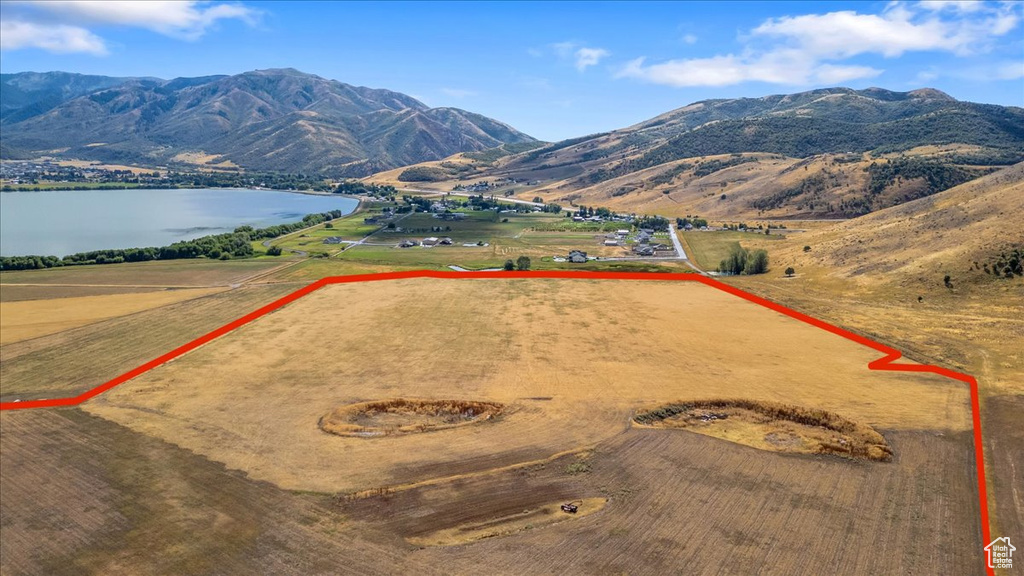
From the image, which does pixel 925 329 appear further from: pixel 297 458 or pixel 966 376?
pixel 297 458

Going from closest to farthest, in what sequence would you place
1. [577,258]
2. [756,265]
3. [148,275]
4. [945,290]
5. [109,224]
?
[945,290]
[148,275]
[756,265]
[577,258]
[109,224]

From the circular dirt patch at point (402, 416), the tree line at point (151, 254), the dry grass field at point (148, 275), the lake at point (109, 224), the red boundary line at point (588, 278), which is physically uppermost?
the lake at point (109, 224)

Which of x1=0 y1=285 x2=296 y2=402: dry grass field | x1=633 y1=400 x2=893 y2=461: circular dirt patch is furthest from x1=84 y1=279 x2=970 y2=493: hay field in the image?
x1=0 y1=285 x2=296 y2=402: dry grass field

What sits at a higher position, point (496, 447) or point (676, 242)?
point (676, 242)

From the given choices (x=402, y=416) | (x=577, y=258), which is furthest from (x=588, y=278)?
(x=402, y=416)

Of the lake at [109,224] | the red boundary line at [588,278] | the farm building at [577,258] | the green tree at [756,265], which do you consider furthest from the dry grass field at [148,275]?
the green tree at [756,265]

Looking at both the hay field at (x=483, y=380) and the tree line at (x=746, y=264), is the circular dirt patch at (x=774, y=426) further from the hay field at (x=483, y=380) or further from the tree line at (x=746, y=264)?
the tree line at (x=746, y=264)

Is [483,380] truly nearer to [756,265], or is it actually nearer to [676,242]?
[756,265]
